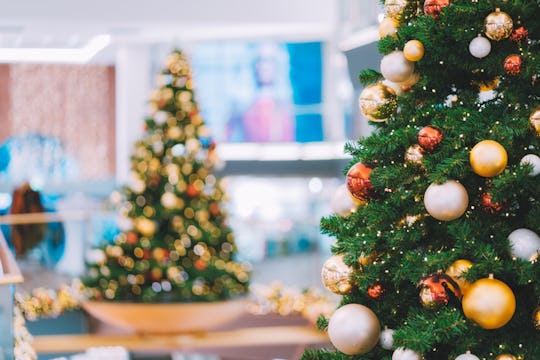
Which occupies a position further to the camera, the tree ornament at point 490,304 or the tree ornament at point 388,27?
the tree ornament at point 388,27

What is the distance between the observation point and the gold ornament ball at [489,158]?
6.66 ft

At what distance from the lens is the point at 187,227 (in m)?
6.60

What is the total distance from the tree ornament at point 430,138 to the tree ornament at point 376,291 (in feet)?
1.28

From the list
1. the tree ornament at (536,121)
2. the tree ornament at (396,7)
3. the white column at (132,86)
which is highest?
the white column at (132,86)

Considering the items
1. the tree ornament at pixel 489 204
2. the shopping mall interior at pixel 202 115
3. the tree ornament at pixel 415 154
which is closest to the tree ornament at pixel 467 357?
the tree ornament at pixel 489 204

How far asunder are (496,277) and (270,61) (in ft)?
27.7

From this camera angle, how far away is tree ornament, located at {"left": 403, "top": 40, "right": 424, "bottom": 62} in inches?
87.0

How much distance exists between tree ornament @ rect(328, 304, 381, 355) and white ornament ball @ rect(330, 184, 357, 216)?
14.3 inches

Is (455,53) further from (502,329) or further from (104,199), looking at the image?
(104,199)

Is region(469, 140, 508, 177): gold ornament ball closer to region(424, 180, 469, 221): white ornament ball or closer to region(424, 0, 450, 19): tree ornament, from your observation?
region(424, 180, 469, 221): white ornament ball

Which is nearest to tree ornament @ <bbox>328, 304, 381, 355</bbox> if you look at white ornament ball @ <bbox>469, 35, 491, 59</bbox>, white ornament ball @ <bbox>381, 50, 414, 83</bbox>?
white ornament ball @ <bbox>381, 50, 414, 83</bbox>

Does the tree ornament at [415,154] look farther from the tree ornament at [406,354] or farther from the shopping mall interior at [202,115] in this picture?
the shopping mall interior at [202,115]

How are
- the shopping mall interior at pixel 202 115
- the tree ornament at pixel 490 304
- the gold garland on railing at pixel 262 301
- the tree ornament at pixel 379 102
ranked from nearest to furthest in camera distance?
the tree ornament at pixel 490 304, the tree ornament at pixel 379 102, the gold garland on railing at pixel 262 301, the shopping mall interior at pixel 202 115

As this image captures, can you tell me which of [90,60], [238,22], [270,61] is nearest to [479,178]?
[238,22]
